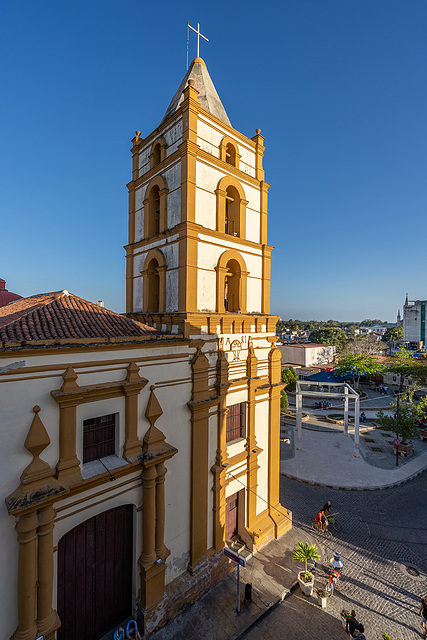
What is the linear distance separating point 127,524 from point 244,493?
220 inches

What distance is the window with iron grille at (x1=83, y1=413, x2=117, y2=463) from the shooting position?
846cm

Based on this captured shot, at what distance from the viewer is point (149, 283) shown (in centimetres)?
1375

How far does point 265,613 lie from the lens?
10.3 m

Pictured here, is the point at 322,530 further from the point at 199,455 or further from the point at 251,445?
the point at 199,455

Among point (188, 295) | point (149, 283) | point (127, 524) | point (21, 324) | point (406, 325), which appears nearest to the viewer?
point (21, 324)

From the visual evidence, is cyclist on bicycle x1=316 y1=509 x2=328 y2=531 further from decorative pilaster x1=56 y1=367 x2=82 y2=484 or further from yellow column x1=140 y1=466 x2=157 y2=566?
decorative pilaster x1=56 y1=367 x2=82 y2=484

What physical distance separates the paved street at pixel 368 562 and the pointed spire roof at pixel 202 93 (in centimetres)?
2002

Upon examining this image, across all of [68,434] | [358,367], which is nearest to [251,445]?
[68,434]

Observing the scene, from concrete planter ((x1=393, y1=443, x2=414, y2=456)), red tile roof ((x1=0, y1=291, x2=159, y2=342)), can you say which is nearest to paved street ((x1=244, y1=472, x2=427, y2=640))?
concrete planter ((x1=393, y1=443, x2=414, y2=456))

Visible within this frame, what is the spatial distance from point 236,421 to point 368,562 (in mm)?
8563

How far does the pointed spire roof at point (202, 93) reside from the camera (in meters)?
13.0

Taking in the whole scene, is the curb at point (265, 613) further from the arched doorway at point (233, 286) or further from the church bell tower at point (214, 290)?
the arched doorway at point (233, 286)

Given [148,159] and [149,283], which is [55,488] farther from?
[148,159]

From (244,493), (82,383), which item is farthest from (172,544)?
(82,383)
